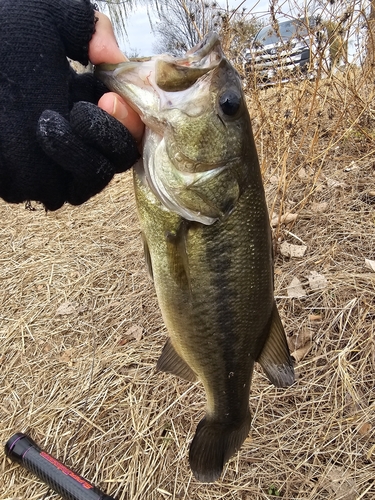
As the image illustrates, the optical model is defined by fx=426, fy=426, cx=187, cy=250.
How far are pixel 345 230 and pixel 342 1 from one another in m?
1.64

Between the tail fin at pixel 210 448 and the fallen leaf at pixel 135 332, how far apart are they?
1545 mm

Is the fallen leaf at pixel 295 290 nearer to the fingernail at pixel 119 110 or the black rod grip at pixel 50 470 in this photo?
the black rod grip at pixel 50 470

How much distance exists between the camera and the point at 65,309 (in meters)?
3.68

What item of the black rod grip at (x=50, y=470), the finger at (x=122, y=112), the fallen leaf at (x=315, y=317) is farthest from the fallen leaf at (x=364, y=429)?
the finger at (x=122, y=112)

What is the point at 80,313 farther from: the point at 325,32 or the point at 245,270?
the point at 325,32

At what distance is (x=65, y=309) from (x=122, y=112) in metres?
2.74

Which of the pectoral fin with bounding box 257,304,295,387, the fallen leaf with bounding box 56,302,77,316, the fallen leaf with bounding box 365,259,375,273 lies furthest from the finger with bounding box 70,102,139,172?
the fallen leaf with bounding box 56,302,77,316

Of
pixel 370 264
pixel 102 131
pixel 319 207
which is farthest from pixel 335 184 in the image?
pixel 102 131

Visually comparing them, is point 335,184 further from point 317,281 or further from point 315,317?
point 315,317

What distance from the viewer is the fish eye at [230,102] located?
1.28 meters

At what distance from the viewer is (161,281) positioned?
4.87 feet

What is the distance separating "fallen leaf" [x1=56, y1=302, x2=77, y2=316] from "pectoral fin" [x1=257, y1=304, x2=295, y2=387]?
2411mm

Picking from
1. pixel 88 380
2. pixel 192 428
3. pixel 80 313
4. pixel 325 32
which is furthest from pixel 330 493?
pixel 325 32

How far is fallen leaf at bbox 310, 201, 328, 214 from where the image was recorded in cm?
363
